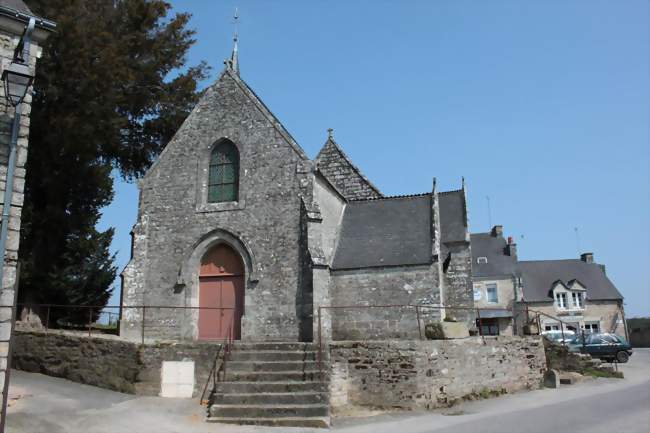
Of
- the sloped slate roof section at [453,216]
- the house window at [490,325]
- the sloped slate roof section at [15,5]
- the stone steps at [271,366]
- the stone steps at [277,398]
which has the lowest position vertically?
the stone steps at [277,398]

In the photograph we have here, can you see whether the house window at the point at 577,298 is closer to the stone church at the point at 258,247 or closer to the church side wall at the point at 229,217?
the stone church at the point at 258,247

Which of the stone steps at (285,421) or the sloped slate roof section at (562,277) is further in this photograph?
the sloped slate roof section at (562,277)

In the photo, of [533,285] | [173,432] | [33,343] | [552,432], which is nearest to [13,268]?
[173,432]

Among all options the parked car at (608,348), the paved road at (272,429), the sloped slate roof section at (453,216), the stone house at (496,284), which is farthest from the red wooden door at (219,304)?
the stone house at (496,284)

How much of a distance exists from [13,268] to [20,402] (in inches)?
163

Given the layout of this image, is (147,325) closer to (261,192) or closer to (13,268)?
(261,192)

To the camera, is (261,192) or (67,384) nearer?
(67,384)

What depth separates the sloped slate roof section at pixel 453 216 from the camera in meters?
18.3

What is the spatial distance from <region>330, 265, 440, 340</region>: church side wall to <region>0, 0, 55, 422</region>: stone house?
8.74 meters

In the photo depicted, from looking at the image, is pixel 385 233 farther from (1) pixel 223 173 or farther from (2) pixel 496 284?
(2) pixel 496 284

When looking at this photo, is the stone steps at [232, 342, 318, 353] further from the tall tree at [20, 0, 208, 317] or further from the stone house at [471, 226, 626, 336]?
the stone house at [471, 226, 626, 336]

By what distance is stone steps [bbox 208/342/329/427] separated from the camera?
10.3 m

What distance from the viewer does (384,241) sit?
16.1m

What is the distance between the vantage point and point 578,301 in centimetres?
3706
